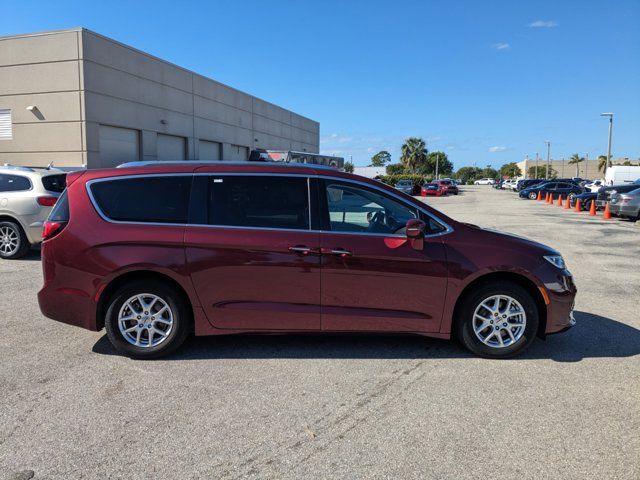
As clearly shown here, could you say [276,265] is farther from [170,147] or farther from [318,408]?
[170,147]

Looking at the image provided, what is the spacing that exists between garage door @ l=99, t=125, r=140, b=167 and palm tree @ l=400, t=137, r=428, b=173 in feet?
258

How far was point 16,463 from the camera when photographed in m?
2.99

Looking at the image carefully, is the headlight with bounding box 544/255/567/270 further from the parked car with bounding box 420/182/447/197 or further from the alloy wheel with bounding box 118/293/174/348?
the parked car with bounding box 420/182/447/197

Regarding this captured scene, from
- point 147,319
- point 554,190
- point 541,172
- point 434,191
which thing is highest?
point 541,172

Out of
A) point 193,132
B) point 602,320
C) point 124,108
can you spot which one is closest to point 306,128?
point 193,132

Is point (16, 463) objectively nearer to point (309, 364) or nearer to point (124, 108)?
point (309, 364)

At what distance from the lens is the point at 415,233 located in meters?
4.47

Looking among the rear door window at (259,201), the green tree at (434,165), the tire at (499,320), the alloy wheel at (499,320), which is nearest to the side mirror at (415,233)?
the tire at (499,320)

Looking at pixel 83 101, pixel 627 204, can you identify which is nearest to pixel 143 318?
pixel 627 204

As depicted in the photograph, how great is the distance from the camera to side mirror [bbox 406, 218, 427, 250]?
448cm

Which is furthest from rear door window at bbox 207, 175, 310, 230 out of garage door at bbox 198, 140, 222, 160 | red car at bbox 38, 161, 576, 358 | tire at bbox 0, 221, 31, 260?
garage door at bbox 198, 140, 222, 160

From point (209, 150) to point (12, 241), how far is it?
24.2 meters

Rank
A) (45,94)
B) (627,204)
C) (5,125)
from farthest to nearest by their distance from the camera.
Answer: (5,125)
(45,94)
(627,204)

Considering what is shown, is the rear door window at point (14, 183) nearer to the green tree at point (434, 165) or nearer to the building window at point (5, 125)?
the building window at point (5, 125)
